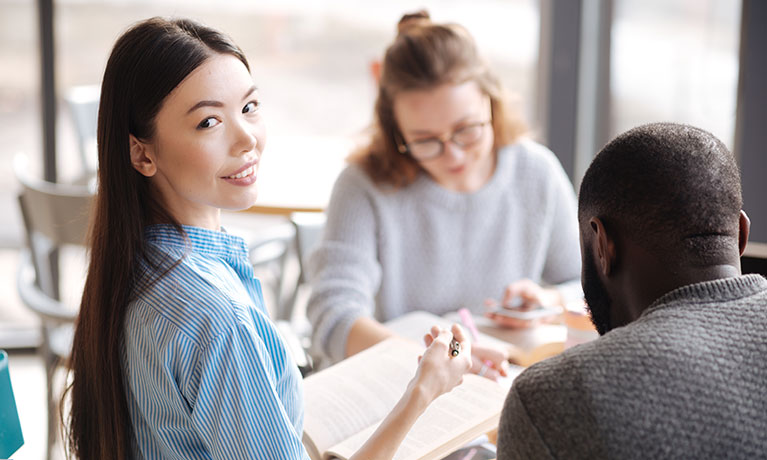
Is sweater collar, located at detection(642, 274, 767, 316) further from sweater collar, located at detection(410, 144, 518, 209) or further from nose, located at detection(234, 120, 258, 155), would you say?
sweater collar, located at detection(410, 144, 518, 209)

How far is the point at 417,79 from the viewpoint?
181cm

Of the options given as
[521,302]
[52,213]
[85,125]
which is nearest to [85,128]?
[85,125]

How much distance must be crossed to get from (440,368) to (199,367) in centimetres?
32

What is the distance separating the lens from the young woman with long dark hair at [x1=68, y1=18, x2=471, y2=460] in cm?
98

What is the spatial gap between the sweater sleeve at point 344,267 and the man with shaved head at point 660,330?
0.90m

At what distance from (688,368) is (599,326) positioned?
0.21 meters

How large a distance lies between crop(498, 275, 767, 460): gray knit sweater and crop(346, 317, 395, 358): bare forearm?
85 cm

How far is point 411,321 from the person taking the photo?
5.75 feet

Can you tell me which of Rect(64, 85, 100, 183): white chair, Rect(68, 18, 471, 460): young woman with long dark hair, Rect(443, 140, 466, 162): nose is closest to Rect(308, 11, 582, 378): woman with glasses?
Rect(443, 140, 466, 162): nose

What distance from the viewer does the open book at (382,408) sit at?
1.17 metres

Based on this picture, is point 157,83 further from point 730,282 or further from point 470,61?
point 470,61

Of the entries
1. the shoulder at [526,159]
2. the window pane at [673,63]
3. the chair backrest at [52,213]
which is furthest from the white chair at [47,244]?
the window pane at [673,63]

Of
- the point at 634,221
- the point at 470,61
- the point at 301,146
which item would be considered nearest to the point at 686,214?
the point at 634,221

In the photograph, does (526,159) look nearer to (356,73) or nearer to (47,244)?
(47,244)
